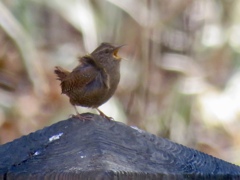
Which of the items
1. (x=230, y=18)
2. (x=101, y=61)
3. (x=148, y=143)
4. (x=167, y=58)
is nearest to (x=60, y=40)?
(x=167, y=58)

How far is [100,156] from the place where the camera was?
Result: 1.91m

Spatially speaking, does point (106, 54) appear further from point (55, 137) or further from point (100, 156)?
point (100, 156)

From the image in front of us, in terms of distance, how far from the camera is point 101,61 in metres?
3.06

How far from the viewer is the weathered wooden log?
189 cm

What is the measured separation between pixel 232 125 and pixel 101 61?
8.70ft

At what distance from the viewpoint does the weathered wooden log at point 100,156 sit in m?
1.89

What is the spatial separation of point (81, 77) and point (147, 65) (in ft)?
10.2

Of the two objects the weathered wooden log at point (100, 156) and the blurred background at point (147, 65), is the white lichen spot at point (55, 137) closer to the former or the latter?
the weathered wooden log at point (100, 156)

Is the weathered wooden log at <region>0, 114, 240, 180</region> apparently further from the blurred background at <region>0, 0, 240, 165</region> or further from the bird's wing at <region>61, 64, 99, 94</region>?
the blurred background at <region>0, 0, 240, 165</region>

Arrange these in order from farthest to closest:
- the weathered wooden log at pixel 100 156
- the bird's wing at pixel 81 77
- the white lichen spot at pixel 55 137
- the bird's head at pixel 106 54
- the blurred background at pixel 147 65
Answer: the blurred background at pixel 147 65 < the bird's head at pixel 106 54 < the bird's wing at pixel 81 77 < the white lichen spot at pixel 55 137 < the weathered wooden log at pixel 100 156

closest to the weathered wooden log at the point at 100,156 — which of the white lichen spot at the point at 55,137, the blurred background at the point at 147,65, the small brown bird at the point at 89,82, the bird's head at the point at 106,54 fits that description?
the white lichen spot at the point at 55,137

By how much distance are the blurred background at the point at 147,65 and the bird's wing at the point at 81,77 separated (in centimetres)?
255

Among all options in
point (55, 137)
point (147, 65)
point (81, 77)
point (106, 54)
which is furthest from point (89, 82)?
point (147, 65)

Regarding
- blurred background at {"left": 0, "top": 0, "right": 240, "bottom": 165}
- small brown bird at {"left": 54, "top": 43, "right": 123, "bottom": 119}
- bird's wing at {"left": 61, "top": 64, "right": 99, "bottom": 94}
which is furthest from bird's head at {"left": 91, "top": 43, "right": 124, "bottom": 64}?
blurred background at {"left": 0, "top": 0, "right": 240, "bottom": 165}
